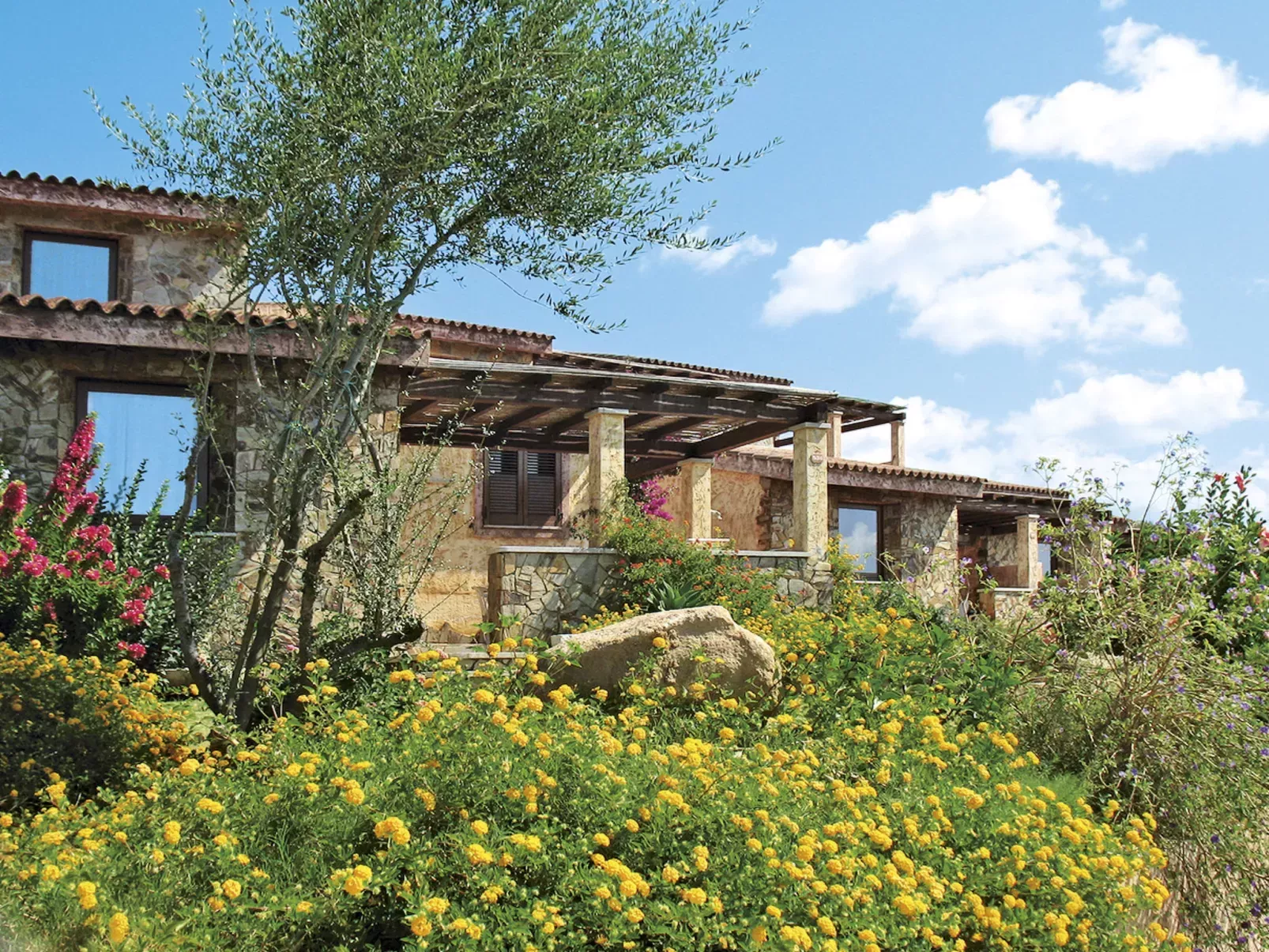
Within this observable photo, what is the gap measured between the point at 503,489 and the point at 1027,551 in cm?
1215

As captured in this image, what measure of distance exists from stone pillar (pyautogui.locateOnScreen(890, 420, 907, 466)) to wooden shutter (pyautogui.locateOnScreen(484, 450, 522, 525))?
27.6 ft

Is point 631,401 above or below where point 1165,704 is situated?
above

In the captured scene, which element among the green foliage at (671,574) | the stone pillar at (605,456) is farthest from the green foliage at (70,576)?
the stone pillar at (605,456)

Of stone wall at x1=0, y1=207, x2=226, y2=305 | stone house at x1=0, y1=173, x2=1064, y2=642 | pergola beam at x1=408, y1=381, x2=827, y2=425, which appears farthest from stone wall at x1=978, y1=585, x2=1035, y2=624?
stone wall at x1=0, y1=207, x2=226, y2=305

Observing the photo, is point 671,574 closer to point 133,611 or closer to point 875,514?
point 133,611

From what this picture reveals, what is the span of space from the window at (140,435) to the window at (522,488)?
5842 millimetres

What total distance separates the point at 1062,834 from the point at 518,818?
9.59 feet

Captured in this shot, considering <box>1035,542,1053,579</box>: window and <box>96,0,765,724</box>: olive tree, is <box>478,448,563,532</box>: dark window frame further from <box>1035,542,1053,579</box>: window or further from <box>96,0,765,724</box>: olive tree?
<box>1035,542,1053,579</box>: window

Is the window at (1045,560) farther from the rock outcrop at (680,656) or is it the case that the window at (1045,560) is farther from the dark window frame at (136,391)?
the dark window frame at (136,391)

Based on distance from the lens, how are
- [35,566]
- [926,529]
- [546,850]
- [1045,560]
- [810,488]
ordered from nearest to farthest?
[546,850], [35,566], [810,488], [926,529], [1045,560]

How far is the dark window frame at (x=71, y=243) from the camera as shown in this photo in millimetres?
14289

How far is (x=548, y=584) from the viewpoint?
12.9 meters

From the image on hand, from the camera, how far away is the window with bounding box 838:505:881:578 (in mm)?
20969

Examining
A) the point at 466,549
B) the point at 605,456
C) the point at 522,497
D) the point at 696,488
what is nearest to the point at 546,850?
→ the point at 605,456
